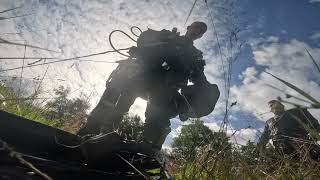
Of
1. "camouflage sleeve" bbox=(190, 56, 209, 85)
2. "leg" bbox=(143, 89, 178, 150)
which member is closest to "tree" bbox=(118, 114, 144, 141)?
"leg" bbox=(143, 89, 178, 150)

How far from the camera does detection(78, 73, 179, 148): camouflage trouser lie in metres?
3.34

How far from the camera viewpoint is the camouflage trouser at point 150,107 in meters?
3.34

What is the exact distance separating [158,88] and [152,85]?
0.07 metres

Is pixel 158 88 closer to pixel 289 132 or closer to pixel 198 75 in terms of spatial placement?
pixel 198 75

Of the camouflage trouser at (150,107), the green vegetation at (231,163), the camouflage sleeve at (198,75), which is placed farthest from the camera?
the camouflage sleeve at (198,75)

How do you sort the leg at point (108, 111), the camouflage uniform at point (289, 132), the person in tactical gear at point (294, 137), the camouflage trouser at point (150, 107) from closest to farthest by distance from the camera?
the person in tactical gear at point (294, 137) → the camouflage uniform at point (289, 132) → the leg at point (108, 111) → the camouflage trouser at point (150, 107)

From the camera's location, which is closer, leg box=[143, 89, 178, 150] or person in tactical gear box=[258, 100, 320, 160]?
person in tactical gear box=[258, 100, 320, 160]

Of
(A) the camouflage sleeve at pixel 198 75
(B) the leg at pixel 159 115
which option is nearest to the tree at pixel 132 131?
(B) the leg at pixel 159 115

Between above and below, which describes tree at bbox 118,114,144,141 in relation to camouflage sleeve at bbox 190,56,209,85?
below

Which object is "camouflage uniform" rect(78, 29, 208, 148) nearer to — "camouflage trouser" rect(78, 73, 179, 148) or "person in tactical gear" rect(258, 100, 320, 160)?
"camouflage trouser" rect(78, 73, 179, 148)

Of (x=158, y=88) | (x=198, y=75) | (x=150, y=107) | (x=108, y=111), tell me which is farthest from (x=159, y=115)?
(x=198, y=75)

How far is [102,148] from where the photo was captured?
2098 millimetres

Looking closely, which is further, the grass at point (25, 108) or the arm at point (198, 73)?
the arm at point (198, 73)

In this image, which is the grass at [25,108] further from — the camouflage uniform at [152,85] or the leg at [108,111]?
the camouflage uniform at [152,85]
